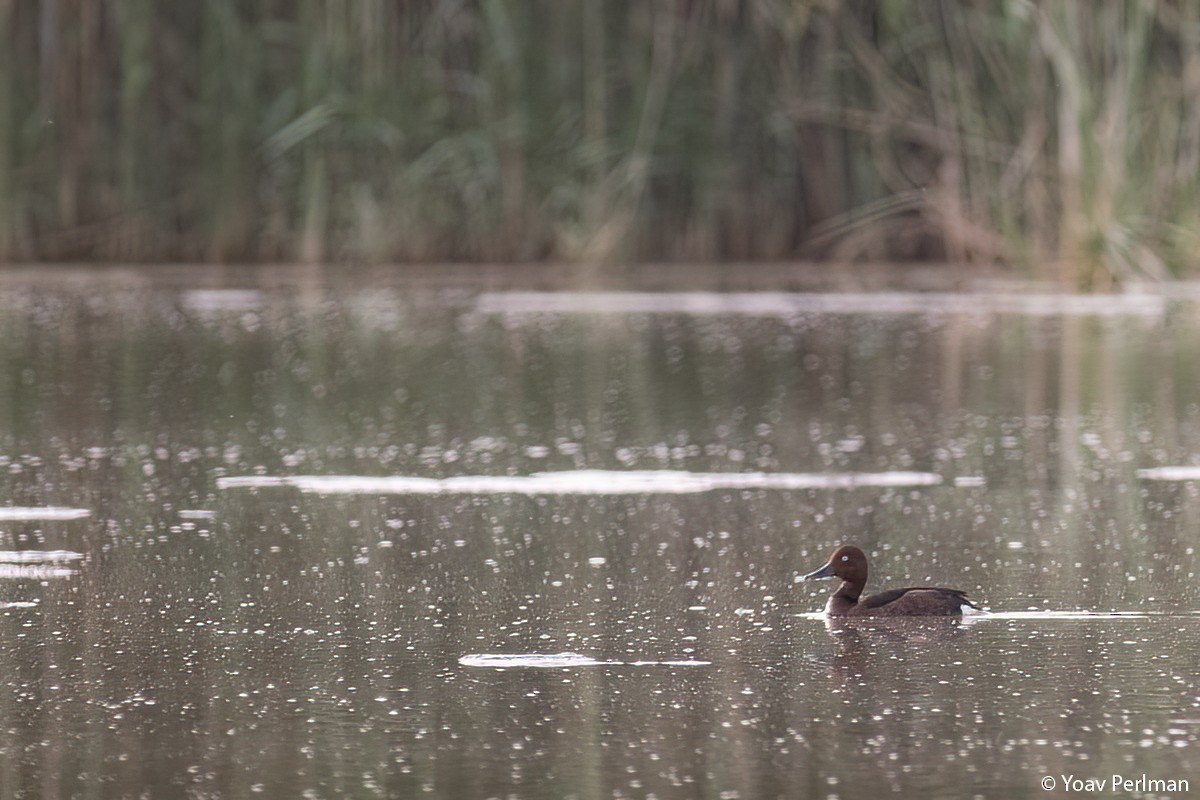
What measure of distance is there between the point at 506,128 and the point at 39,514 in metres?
11.0

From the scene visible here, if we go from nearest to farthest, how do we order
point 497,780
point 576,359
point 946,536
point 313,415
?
1. point 497,780
2. point 946,536
3. point 313,415
4. point 576,359

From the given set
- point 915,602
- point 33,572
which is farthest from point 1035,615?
point 33,572

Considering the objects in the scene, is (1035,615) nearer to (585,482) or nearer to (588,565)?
(588,565)

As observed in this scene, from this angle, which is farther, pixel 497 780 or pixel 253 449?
pixel 253 449

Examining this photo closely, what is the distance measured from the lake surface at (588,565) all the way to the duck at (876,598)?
0.06 m

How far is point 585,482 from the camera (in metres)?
7.98

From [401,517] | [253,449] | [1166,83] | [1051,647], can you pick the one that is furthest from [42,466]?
[1166,83]

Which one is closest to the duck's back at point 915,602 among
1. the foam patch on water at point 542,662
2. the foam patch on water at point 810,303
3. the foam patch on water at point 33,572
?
the foam patch on water at point 542,662

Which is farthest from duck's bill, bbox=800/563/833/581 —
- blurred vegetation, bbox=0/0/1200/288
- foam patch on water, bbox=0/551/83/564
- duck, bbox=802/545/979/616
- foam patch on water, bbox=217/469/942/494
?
blurred vegetation, bbox=0/0/1200/288

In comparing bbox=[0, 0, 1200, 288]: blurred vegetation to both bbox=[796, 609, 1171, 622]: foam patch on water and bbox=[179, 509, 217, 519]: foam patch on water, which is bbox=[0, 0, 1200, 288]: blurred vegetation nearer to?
bbox=[179, 509, 217, 519]: foam patch on water

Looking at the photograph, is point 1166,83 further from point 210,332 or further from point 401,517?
point 401,517

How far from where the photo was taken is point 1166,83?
53.6ft

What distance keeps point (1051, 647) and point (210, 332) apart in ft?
28.2
